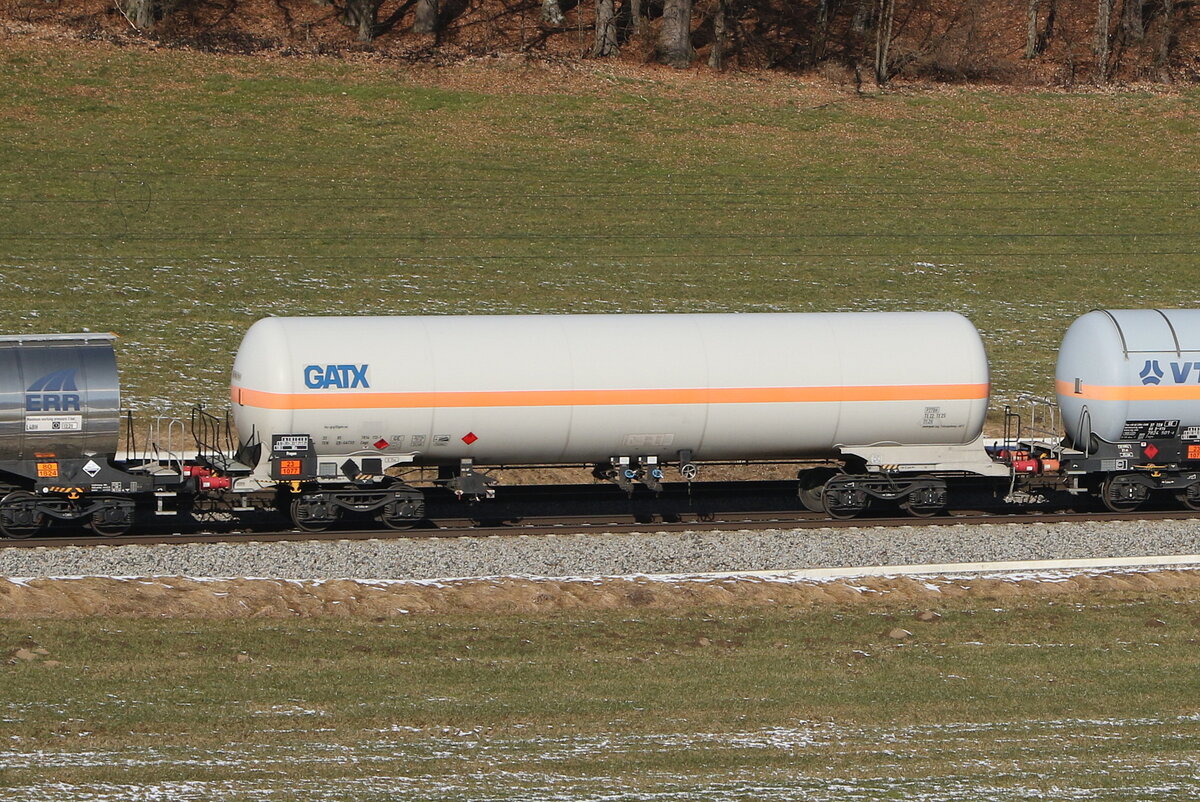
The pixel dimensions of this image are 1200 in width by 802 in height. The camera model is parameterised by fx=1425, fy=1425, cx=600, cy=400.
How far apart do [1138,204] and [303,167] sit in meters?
28.3

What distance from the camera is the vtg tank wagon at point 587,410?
21188 mm

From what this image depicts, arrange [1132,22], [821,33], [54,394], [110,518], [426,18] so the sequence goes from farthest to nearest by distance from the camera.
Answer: [1132,22] → [821,33] → [426,18] → [110,518] → [54,394]

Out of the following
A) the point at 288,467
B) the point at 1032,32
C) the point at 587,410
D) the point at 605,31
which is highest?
the point at 1032,32

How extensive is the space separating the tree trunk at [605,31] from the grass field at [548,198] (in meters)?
2.41

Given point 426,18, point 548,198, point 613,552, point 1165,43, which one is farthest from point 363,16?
point 613,552

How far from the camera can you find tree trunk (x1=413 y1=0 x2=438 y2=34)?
60312 millimetres

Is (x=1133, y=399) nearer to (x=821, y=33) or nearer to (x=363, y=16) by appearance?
(x=363, y=16)

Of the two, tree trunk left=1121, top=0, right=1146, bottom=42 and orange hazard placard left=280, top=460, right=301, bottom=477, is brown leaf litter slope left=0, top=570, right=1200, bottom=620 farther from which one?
tree trunk left=1121, top=0, right=1146, bottom=42

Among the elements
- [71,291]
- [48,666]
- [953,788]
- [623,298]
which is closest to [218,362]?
[71,291]

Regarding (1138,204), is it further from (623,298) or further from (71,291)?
(71,291)

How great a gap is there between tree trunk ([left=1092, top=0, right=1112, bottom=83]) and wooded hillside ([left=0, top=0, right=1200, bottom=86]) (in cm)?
10

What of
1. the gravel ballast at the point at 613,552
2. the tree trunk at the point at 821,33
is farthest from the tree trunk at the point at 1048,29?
the gravel ballast at the point at 613,552

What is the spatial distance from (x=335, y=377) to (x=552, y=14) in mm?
45554

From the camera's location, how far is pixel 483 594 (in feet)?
61.5
